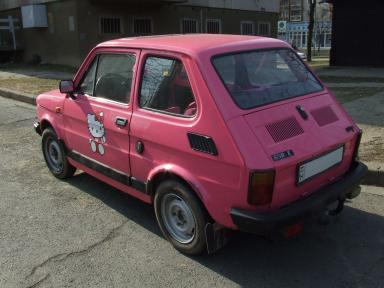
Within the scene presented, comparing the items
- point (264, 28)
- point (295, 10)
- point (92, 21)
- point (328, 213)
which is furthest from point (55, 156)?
point (295, 10)

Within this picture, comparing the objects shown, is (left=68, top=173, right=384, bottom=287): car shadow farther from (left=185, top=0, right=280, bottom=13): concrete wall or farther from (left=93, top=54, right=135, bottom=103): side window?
(left=185, top=0, right=280, bottom=13): concrete wall

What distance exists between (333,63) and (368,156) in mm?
13756

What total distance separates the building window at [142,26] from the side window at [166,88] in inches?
733

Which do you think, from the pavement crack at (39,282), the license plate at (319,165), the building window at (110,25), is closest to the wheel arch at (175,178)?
the license plate at (319,165)

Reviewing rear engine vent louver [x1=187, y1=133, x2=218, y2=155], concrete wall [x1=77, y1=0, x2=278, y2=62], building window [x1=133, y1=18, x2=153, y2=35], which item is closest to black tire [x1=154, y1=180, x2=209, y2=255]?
rear engine vent louver [x1=187, y1=133, x2=218, y2=155]

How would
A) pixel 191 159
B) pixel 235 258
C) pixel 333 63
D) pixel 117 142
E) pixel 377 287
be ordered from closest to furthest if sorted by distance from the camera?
pixel 377 287
pixel 191 159
pixel 235 258
pixel 117 142
pixel 333 63

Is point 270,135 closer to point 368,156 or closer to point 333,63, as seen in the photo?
point 368,156

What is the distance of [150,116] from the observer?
370 cm

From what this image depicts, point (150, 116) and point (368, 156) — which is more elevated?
point (150, 116)

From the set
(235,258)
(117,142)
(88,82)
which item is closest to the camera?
(235,258)

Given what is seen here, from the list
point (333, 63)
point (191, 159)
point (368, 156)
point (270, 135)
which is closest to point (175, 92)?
point (191, 159)

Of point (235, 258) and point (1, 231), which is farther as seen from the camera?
point (1, 231)

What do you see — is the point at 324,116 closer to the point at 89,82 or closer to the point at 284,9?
the point at 89,82

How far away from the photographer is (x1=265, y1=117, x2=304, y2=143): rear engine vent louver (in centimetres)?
320
